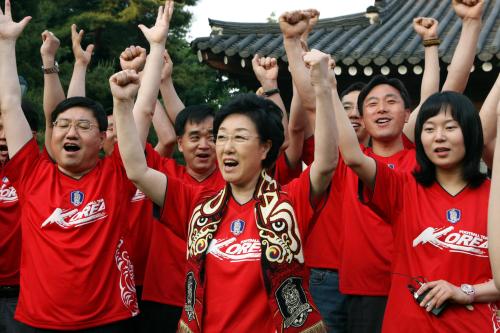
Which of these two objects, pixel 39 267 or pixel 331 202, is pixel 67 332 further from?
pixel 331 202

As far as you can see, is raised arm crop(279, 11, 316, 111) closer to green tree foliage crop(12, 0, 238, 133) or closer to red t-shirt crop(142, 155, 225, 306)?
red t-shirt crop(142, 155, 225, 306)

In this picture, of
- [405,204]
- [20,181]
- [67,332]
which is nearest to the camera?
[405,204]

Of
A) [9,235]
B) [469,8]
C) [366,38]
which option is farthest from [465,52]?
[366,38]

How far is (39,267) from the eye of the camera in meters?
3.89

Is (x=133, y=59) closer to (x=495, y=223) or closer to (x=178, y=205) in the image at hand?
(x=178, y=205)

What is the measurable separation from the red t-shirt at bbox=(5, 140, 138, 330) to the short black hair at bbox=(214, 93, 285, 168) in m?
1.01

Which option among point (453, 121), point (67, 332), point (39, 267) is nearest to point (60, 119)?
point (39, 267)

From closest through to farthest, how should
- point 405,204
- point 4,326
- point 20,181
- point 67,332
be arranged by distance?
point 405,204, point 67,332, point 20,181, point 4,326

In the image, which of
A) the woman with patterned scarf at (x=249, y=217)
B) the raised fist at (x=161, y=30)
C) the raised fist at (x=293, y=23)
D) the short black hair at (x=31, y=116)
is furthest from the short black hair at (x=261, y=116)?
the short black hair at (x=31, y=116)

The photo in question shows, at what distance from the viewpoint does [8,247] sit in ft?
15.8

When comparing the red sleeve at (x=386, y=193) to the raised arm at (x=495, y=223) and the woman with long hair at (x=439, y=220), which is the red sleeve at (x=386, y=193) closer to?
the woman with long hair at (x=439, y=220)

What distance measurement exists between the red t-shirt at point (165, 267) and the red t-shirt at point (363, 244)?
2.99ft

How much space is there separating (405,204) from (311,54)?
91cm

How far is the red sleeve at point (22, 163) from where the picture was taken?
409 centimetres
